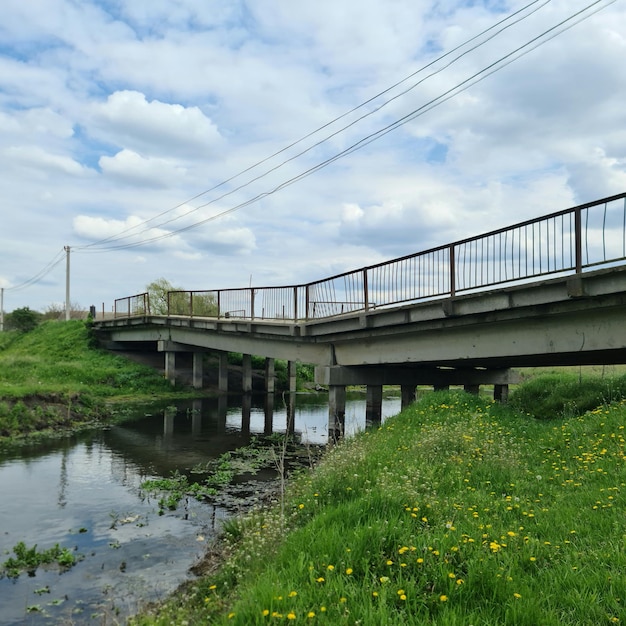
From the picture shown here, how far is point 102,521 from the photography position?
990 cm

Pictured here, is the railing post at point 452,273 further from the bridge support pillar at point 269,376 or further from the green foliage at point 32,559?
the bridge support pillar at point 269,376

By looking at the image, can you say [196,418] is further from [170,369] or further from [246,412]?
[170,369]

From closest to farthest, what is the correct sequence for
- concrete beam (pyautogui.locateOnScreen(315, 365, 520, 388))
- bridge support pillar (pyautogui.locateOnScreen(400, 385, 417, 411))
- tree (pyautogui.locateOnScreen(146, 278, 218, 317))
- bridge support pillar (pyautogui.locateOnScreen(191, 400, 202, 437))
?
concrete beam (pyautogui.locateOnScreen(315, 365, 520, 388)) < bridge support pillar (pyautogui.locateOnScreen(191, 400, 202, 437)) < bridge support pillar (pyautogui.locateOnScreen(400, 385, 417, 411)) < tree (pyautogui.locateOnScreen(146, 278, 218, 317))

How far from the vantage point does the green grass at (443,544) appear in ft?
13.3

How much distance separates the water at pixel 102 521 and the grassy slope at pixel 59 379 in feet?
8.26

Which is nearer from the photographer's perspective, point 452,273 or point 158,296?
point 452,273

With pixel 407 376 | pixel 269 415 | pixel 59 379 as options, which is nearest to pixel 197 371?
pixel 59 379

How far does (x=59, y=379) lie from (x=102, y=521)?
72.8 ft

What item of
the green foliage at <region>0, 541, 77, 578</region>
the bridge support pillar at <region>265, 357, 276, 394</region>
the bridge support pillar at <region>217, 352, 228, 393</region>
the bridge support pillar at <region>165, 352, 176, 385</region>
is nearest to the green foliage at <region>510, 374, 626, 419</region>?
the green foliage at <region>0, 541, 77, 578</region>

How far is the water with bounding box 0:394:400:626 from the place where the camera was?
22.2 feet

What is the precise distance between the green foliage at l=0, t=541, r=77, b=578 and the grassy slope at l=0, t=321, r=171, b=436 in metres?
12.3

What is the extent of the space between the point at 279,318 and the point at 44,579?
50.1 ft

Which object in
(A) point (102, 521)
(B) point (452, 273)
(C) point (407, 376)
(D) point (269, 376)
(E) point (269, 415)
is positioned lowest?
(E) point (269, 415)

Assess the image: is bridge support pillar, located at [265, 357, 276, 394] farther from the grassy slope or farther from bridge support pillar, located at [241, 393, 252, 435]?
the grassy slope
